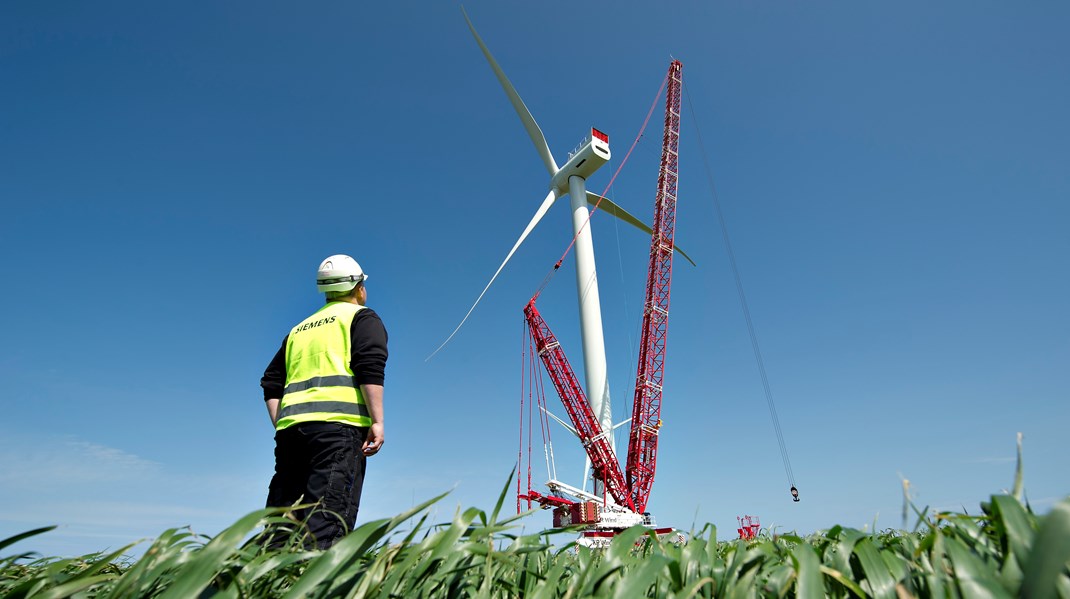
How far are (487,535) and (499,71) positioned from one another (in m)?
37.5

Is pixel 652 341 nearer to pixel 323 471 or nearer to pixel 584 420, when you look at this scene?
pixel 584 420

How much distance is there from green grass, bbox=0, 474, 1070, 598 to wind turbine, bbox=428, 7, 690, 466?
34555mm

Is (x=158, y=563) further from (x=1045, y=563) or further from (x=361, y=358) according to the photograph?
(x=361, y=358)

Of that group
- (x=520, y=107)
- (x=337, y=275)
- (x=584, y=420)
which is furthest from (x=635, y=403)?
(x=337, y=275)

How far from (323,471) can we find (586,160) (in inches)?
1551

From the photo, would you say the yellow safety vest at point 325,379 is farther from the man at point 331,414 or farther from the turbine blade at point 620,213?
the turbine blade at point 620,213

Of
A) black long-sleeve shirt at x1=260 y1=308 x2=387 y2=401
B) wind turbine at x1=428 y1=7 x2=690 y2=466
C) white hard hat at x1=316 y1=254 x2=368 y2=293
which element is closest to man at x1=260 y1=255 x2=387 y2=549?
black long-sleeve shirt at x1=260 y1=308 x2=387 y2=401

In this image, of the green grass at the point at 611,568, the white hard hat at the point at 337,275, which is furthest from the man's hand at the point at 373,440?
the green grass at the point at 611,568

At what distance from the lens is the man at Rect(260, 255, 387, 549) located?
3.88 metres

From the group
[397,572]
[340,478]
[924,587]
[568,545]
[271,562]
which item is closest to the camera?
[924,587]

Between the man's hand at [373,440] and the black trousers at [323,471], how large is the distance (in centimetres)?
4

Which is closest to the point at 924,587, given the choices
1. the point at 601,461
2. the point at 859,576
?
the point at 859,576

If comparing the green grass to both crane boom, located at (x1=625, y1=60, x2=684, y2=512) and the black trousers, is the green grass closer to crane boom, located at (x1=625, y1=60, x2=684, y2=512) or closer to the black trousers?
the black trousers

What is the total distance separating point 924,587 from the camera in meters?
1.16
